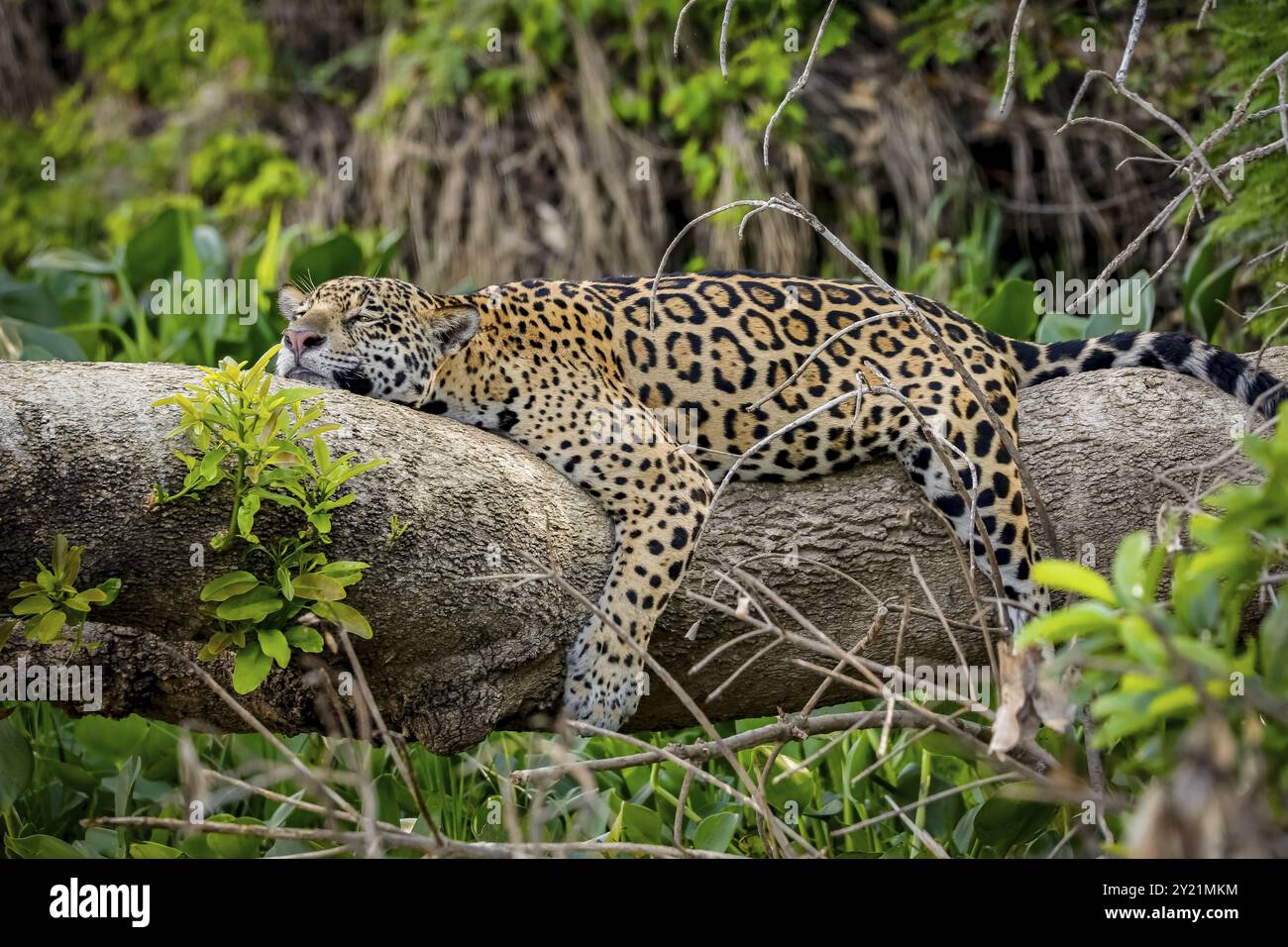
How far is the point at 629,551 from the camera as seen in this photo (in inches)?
191

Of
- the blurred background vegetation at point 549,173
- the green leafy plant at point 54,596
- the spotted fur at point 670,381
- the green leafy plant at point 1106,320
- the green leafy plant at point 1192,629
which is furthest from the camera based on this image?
→ the green leafy plant at point 1106,320

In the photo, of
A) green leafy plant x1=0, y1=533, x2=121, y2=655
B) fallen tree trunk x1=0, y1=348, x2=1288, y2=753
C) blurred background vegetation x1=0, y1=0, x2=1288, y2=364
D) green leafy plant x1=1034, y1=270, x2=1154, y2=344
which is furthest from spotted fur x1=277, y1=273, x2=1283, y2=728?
blurred background vegetation x1=0, y1=0, x2=1288, y2=364

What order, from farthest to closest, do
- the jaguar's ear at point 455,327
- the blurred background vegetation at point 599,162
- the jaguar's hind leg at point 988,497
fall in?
the blurred background vegetation at point 599,162 < the jaguar's ear at point 455,327 < the jaguar's hind leg at point 988,497

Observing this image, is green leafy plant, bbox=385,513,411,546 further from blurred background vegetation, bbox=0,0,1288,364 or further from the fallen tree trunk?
blurred background vegetation, bbox=0,0,1288,364

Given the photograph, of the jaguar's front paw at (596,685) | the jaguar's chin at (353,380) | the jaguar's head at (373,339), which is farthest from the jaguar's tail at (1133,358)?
the jaguar's chin at (353,380)

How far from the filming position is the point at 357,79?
11.7m

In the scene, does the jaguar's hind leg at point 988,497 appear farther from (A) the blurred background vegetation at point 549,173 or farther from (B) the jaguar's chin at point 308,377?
(B) the jaguar's chin at point 308,377

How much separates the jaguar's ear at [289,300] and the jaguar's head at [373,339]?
0.06 metres

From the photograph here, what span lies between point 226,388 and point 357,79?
816 cm

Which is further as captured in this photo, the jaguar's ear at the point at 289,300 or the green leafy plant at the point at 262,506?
the jaguar's ear at the point at 289,300

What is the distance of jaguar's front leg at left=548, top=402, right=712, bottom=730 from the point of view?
4.77 m

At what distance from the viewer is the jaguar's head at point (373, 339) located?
16.5 feet
